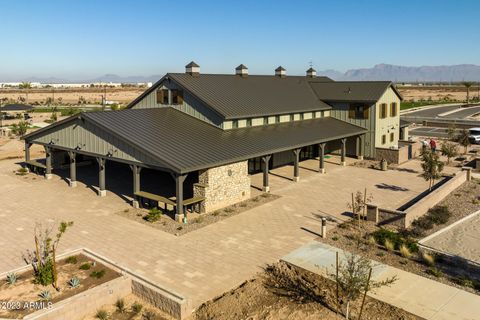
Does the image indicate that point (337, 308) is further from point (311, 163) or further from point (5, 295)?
point (311, 163)

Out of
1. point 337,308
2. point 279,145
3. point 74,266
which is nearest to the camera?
point 337,308

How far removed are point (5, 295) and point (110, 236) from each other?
584 centimetres

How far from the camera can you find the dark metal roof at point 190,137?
69.4ft

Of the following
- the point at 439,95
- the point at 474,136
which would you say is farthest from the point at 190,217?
the point at 439,95

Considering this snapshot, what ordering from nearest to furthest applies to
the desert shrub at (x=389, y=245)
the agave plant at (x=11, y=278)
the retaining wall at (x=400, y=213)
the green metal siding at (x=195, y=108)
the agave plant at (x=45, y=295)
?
the agave plant at (x=45, y=295)
the agave plant at (x=11, y=278)
the desert shrub at (x=389, y=245)
the retaining wall at (x=400, y=213)
the green metal siding at (x=195, y=108)

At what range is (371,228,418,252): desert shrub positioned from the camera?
17.1 meters

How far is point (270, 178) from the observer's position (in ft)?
96.8

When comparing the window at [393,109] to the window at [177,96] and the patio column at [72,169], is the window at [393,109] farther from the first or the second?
the patio column at [72,169]

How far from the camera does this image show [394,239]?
1766 centimetres

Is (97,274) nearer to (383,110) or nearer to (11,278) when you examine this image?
(11,278)

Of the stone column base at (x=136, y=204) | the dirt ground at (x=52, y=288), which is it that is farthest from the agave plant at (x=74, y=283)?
the stone column base at (x=136, y=204)

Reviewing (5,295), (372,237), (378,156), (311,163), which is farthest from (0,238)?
(378,156)

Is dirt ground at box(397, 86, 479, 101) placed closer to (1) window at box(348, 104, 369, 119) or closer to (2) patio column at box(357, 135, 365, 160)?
(1) window at box(348, 104, 369, 119)

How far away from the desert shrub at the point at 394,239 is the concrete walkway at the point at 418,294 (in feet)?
7.36
